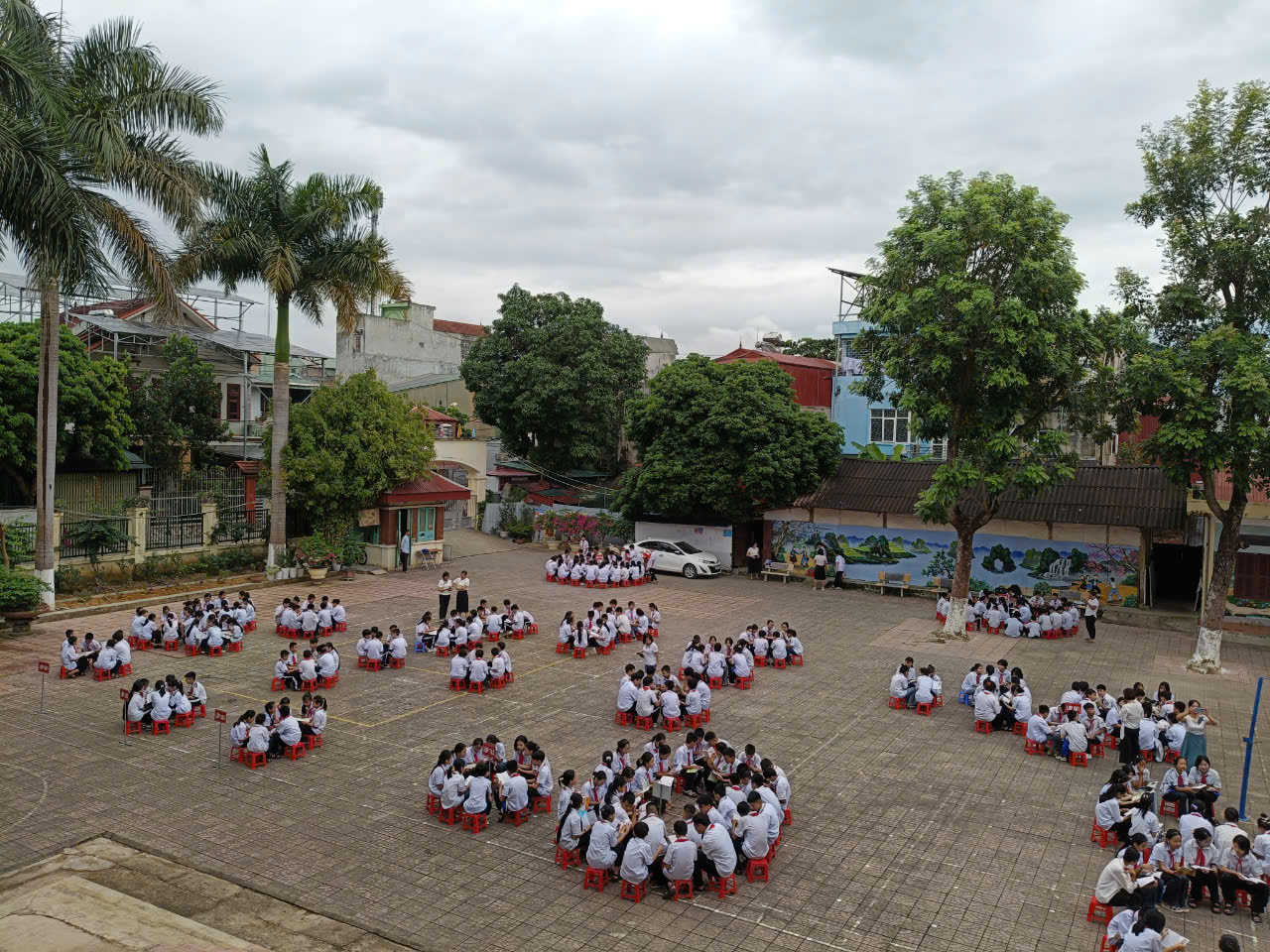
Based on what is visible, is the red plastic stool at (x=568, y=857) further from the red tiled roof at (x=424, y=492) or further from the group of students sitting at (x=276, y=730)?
the red tiled roof at (x=424, y=492)

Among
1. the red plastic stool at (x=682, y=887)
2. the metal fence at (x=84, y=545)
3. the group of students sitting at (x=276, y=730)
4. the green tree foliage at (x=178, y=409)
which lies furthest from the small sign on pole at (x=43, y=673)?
the green tree foliage at (x=178, y=409)

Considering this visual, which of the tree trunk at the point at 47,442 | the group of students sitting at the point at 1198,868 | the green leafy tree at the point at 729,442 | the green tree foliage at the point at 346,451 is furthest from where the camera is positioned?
the green leafy tree at the point at 729,442

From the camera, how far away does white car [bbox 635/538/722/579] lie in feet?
97.7

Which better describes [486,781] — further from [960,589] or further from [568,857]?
[960,589]

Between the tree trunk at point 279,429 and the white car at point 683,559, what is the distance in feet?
34.1

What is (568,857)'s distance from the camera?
1031cm

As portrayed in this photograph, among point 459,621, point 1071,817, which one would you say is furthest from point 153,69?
point 1071,817

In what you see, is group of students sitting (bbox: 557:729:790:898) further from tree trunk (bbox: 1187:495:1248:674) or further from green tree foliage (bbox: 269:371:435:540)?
green tree foliage (bbox: 269:371:435:540)

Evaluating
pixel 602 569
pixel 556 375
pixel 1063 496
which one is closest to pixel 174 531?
pixel 602 569

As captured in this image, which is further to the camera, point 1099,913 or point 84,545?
point 84,545

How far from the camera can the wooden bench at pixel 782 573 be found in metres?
29.4

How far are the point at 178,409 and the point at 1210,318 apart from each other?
2917 centimetres

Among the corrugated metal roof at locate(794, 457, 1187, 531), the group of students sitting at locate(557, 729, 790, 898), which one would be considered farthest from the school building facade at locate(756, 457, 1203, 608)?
the group of students sitting at locate(557, 729, 790, 898)

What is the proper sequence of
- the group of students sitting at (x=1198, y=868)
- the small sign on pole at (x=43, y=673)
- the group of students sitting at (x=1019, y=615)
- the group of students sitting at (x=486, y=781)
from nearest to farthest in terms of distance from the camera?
the group of students sitting at (x=1198, y=868) → the group of students sitting at (x=486, y=781) → the small sign on pole at (x=43, y=673) → the group of students sitting at (x=1019, y=615)
